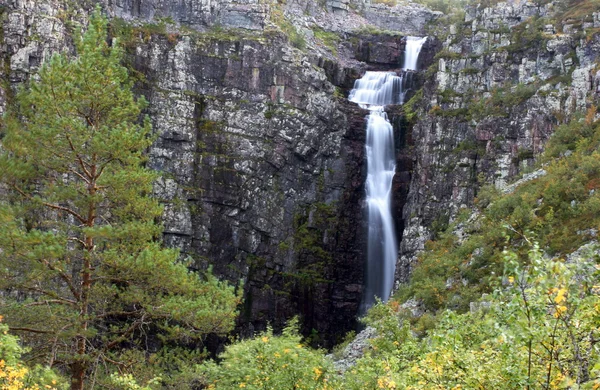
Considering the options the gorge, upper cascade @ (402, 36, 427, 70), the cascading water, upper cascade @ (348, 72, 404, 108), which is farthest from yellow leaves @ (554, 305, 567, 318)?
upper cascade @ (402, 36, 427, 70)

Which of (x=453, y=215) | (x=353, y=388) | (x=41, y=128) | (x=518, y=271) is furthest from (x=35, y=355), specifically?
(x=453, y=215)

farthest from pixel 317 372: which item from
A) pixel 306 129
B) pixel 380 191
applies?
pixel 306 129

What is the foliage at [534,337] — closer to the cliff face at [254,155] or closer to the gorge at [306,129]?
the gorge at [306,129]

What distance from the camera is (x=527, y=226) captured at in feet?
71.1

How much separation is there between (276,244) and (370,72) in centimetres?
1558

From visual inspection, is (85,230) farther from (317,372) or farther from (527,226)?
(527,226)

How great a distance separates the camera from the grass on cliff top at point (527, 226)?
20.5 metres

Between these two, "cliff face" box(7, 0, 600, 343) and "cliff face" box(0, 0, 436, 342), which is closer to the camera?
"cliff face" box(7, 0, 600, 343)

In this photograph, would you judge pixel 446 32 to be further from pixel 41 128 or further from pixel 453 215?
pixel 41 128

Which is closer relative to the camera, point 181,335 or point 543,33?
point 181,335

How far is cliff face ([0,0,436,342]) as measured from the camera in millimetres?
42938

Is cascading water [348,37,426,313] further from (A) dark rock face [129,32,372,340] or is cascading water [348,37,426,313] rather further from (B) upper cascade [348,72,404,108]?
(A) dark rock face [129,32,372,340]

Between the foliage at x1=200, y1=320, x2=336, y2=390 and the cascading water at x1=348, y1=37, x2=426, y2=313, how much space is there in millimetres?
30225

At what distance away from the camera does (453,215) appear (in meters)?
37.7
